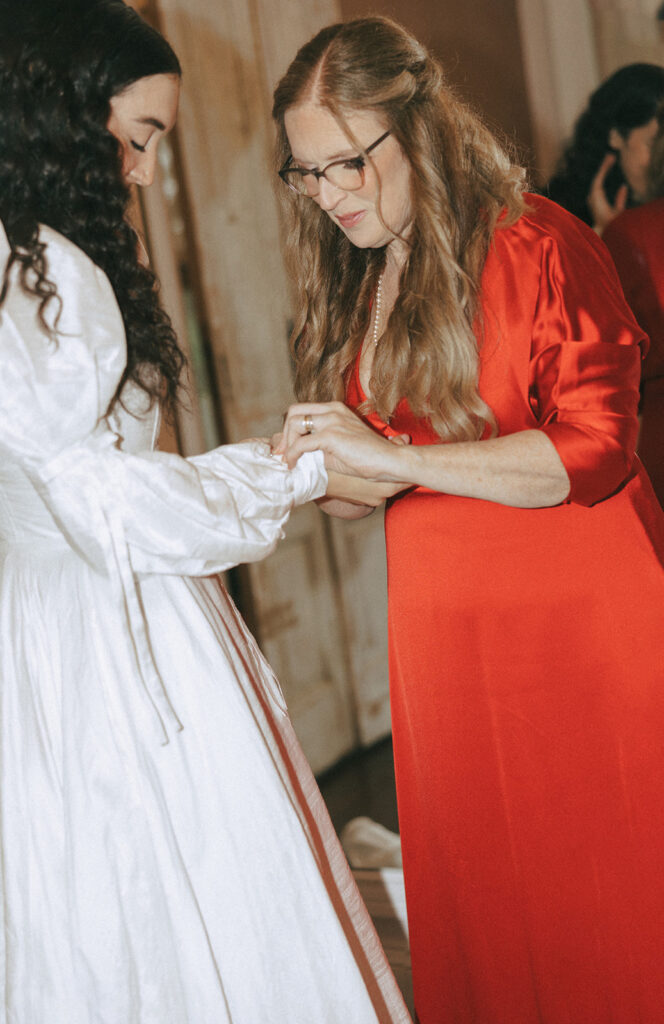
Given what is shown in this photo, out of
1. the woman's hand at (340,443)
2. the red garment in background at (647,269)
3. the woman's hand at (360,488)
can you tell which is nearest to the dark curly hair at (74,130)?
the woman's hand at (340,443)

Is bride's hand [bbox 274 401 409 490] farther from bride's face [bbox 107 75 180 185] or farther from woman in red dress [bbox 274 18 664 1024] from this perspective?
bride's face [bbox 107 75 180 185]

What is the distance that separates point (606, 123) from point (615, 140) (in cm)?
6

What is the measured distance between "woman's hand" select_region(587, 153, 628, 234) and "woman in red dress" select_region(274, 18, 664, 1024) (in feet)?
4.03

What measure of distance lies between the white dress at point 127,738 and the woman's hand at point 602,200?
1.65 meters

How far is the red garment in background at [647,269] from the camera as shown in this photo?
2.01 metres

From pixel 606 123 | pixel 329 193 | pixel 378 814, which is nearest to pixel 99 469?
pixel 329 193

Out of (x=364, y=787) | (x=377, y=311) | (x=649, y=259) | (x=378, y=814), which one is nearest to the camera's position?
(x=377, y=311)

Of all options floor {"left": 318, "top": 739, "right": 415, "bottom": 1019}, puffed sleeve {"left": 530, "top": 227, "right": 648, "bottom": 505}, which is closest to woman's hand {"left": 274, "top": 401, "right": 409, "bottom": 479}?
puffed sleeve {"left": 530, "top": 227, "right": 648, "bottom": 505}

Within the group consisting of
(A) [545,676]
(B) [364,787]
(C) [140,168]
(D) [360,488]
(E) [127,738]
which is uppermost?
(C) [140,168]

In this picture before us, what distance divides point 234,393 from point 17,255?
7.06ft

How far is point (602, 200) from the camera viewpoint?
2514 mm

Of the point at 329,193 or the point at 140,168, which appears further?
the point at 329,193

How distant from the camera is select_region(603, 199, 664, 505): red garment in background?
2012 millimetres

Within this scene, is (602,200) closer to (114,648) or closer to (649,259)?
(649,259)
